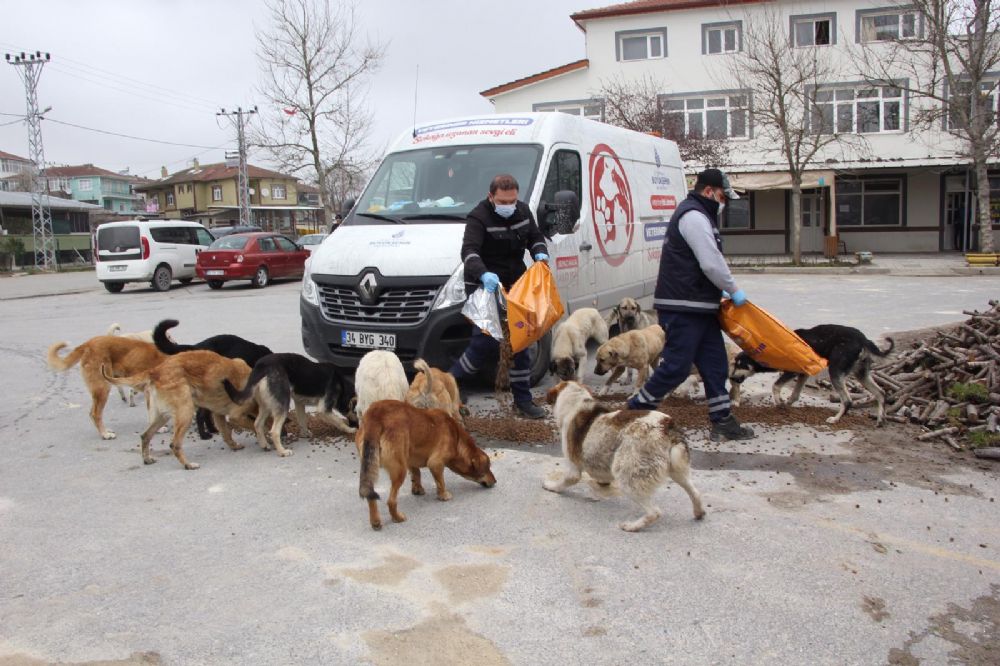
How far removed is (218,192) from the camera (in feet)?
261

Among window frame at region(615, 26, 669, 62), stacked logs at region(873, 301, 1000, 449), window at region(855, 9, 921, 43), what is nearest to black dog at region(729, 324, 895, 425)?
stacked logs at region(873, 301, 1000, 449)

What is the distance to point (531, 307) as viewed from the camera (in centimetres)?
635

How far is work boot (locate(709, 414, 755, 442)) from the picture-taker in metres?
6.25

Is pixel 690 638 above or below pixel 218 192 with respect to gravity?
below

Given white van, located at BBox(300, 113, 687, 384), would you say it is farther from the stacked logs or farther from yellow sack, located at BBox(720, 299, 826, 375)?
the stacked logs

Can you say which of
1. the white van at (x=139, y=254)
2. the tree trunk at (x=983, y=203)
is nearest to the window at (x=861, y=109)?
the tree trunk at (x=983, y=203)

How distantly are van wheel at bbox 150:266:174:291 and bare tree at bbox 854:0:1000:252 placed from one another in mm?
23626

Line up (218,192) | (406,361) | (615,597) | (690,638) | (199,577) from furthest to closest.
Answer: (218,192)
(406,361)
(199,577)
(615,597)
(690,638)

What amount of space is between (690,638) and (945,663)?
3.30 ft

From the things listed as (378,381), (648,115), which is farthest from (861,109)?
(378,381)

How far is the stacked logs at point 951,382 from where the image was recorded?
633cm

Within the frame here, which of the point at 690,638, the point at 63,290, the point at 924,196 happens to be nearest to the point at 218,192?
the point at 63,290

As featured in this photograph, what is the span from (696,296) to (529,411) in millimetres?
1889

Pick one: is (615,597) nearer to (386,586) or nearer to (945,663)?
(386,586)
